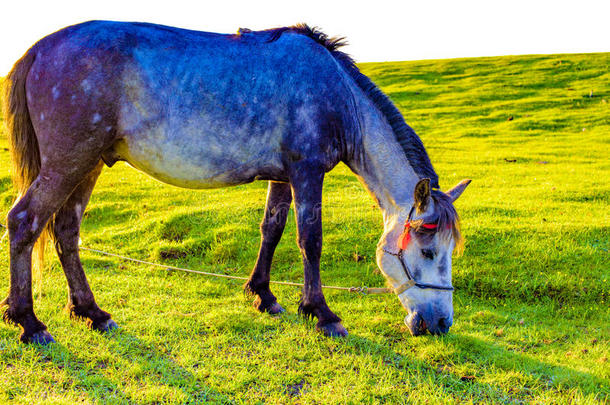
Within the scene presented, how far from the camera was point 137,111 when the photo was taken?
4.94 meters

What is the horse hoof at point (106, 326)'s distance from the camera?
5.29 meters

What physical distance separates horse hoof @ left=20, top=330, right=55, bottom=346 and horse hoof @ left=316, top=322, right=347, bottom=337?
2685 millimetres

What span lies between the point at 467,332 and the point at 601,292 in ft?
7.29

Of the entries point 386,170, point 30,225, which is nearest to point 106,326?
point 30,225

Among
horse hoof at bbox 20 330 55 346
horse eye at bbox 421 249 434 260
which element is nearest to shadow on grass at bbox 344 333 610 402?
horse eye at bbox 421 249 434 260

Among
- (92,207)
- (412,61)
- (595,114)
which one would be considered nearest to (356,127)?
(92,207)

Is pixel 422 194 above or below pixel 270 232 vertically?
above

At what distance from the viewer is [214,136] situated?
507 centimetres

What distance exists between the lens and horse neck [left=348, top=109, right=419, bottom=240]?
5289 mm

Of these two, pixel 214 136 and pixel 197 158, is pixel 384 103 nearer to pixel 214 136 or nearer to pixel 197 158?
pixel 214 136

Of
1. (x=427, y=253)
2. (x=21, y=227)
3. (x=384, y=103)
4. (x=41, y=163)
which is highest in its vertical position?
(x=384, y=103)

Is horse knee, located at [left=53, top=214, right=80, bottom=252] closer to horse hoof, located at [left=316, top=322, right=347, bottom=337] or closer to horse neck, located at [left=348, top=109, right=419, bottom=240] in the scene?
horse hoof, located at [left=316, top=322, right=347, bottom=337]

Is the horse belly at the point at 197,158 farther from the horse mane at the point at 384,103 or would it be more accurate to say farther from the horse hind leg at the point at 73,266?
the horse mane at the point at 384,103

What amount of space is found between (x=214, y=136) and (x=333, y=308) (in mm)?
2617
